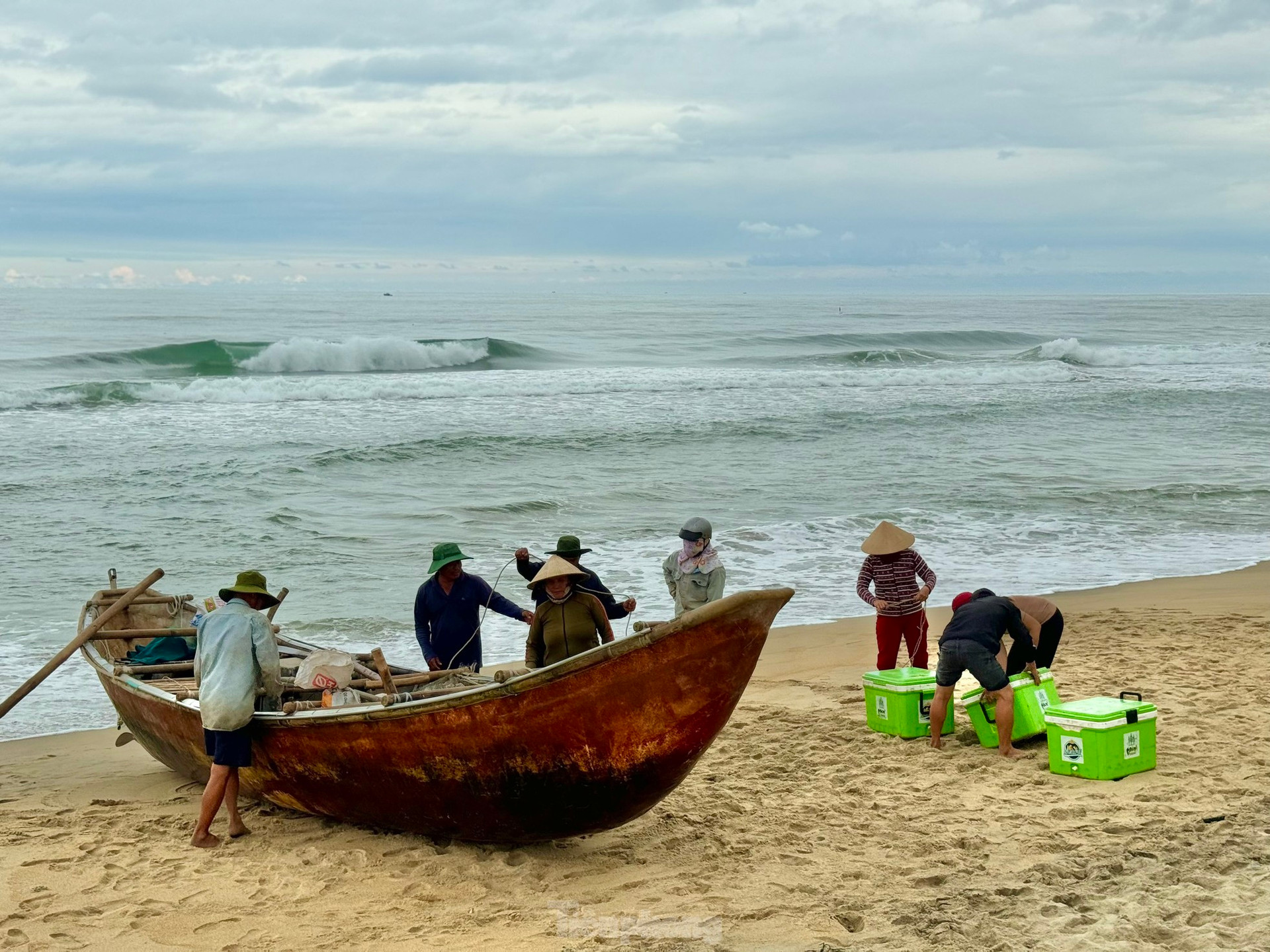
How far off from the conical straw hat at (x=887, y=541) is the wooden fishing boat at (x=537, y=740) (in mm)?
2799

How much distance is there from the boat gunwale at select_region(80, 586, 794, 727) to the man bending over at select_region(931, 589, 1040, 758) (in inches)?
76.2

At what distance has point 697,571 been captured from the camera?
7.69 metres

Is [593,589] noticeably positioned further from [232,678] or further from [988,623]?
[988,623]

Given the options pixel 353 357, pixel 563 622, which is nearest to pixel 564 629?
pixel 563 622

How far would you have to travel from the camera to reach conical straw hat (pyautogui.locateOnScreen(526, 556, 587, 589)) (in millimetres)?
6156

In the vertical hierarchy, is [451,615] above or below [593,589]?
below

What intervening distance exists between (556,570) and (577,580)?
242 millimetres

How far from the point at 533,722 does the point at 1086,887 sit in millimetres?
2454

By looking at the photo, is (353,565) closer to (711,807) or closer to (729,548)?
(729,548)

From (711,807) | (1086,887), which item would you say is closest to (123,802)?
(711,807)

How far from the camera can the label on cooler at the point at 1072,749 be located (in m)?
6.70

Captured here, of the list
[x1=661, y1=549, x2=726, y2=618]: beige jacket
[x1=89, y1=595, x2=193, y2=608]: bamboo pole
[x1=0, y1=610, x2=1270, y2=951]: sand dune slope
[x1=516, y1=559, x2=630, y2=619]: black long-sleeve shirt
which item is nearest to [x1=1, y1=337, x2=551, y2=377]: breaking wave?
[x1=89, y1=595, x2=193, y2=608]: bamboo pole

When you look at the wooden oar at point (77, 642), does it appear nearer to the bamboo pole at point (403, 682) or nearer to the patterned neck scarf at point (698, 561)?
the bamboo pole at point (403, 682)

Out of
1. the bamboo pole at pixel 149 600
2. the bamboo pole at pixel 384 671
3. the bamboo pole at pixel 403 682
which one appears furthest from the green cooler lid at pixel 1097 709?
the bamboo pole at pixel 149 600
